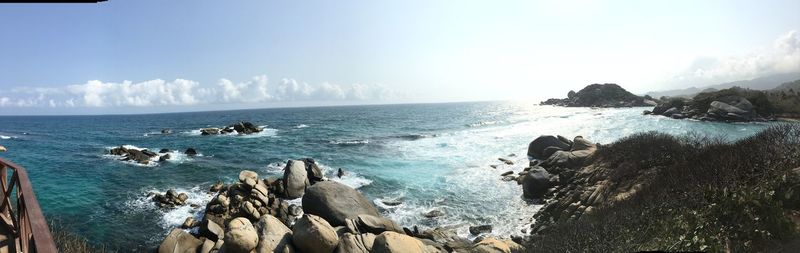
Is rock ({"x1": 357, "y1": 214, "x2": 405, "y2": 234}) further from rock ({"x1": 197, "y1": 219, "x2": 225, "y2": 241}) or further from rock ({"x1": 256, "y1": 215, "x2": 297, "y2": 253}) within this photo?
rock ({"x1": 197, "y1": 219, "x2": 225, "y2": 241})

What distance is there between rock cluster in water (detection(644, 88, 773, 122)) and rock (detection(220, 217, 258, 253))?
5610 cm

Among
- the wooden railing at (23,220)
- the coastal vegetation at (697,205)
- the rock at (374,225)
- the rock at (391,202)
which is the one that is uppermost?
the wooden railing at (23,220)

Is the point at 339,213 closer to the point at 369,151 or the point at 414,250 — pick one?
the point at 414,250

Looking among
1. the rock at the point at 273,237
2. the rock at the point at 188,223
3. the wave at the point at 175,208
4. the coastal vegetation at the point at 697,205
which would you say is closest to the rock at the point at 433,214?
the coastal vegetation at the point at 697,205

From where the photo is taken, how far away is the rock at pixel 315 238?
11.9 m

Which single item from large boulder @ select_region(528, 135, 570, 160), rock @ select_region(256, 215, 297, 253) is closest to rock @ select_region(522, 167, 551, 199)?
large boulder @ select_region(528, 135, 570, 160)

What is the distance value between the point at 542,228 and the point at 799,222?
326 inches

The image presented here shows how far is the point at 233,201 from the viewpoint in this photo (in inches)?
755

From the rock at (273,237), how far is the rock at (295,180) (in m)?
8.47

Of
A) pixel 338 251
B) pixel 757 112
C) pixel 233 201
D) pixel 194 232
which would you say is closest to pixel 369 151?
pixel 233 201

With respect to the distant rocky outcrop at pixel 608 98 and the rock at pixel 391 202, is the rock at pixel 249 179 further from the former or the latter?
the distant rocky outcrop at pixel 608 98

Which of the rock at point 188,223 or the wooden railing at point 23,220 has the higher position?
the wooden railing at point 23,220

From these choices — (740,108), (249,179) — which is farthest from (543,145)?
(740,108)

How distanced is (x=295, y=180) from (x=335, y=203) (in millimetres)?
6694
